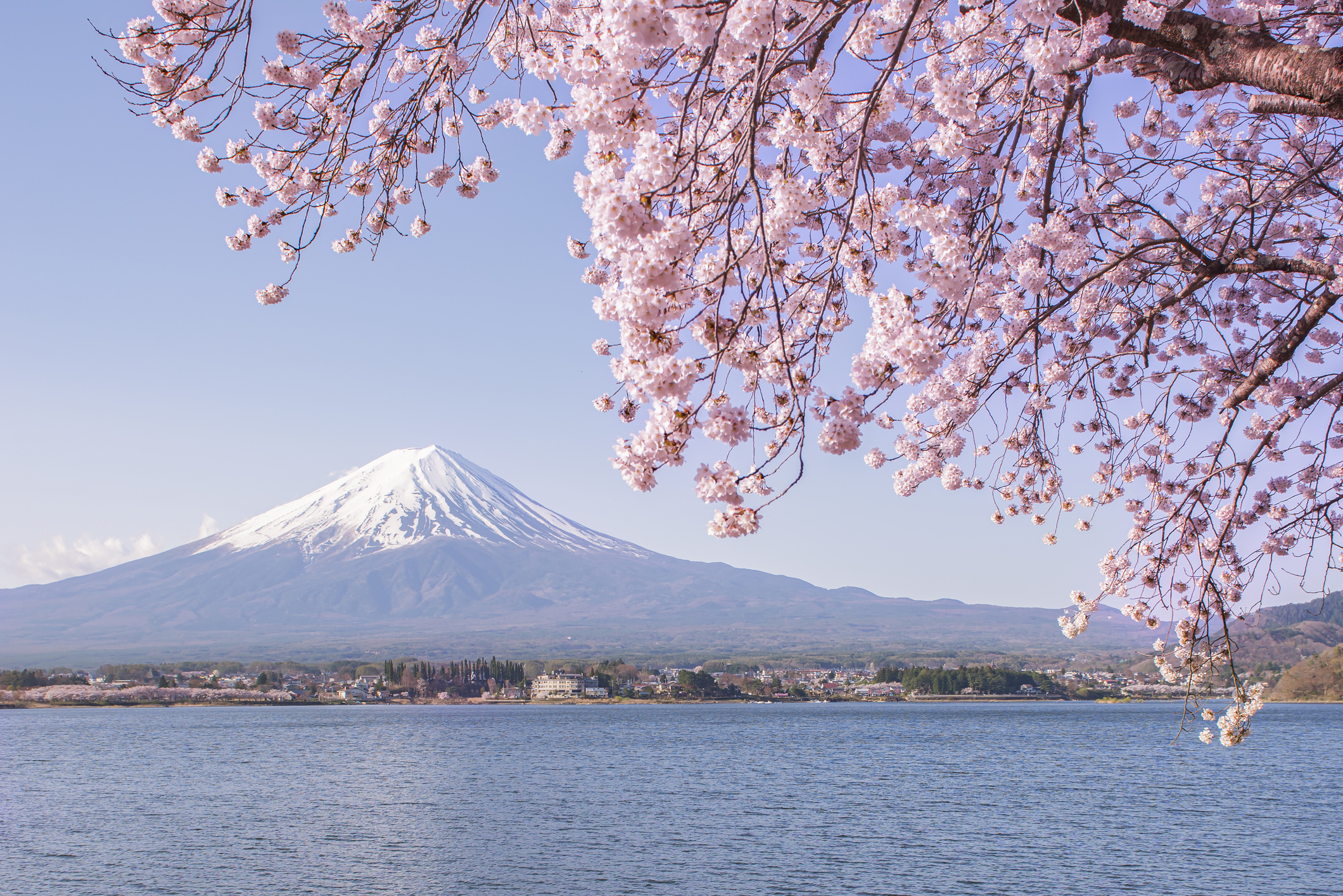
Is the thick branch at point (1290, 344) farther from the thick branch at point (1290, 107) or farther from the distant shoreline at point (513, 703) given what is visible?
the distant shoreline at point (513, 703)

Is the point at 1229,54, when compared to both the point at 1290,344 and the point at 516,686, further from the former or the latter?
the point at 516,686

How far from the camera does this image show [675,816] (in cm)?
2720

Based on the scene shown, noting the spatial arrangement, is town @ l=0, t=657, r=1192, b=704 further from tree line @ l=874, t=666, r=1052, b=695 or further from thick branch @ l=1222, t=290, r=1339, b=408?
thick branch @ l=1222, t=290, r=1339, b=408

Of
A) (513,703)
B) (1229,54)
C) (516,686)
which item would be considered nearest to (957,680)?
(516,686)

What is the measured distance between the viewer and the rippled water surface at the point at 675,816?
19453mm

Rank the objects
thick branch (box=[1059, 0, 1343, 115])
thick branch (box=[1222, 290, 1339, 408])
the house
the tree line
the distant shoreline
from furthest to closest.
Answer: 1. the house
2. the tree line
3. the distant shoreline
4. thick branch (box=[1222, 290, 1339, 408])
5. thick branch (box=[1059, 0, 1343, 115])

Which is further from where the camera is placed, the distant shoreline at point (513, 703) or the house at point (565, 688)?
the house at point (565, 688)

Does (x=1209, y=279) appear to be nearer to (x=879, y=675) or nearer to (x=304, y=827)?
(x=304, y=827)

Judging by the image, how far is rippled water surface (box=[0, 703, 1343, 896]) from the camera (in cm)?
1945

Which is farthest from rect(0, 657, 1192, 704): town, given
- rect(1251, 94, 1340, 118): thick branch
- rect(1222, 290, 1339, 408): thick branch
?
rect(1251, 94, 1340, 118): thick branch

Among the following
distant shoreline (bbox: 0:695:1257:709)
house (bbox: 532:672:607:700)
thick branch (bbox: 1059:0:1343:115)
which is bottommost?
distant shoreline (bbox: 0:695:1257:709)


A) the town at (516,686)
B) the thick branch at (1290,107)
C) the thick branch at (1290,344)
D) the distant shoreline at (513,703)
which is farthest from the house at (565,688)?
the thick branch at (1290,107)

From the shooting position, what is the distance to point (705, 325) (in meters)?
3.37

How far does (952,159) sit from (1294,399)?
268 cm
